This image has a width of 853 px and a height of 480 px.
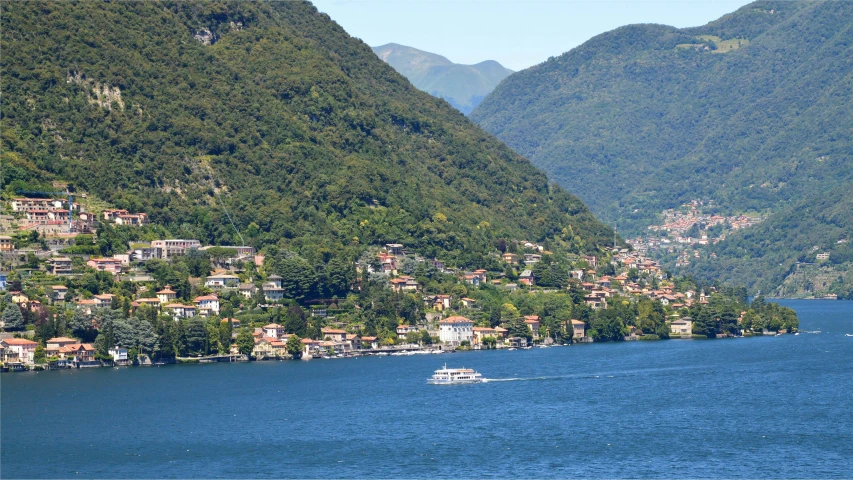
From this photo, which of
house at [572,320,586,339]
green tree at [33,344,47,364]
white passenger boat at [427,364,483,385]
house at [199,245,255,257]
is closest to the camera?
white passenger boat at [427,364,483,385]

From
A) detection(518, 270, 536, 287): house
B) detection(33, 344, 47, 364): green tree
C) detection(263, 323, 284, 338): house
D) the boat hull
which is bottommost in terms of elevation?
the boat hull

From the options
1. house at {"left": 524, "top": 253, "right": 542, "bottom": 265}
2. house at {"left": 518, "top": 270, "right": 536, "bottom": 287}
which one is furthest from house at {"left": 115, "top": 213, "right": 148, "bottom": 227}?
house at {"left": 524, "top": 253, "right": 542, "bottom": 265}

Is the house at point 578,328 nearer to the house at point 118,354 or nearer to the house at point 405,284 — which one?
the house at point 405,284

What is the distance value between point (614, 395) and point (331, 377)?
20.1 metres

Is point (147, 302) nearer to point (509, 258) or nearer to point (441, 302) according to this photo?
point (441, 302)

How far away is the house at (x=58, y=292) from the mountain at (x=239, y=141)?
1999 cm

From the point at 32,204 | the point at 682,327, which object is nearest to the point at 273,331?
the point at 32,204

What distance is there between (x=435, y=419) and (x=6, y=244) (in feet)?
167

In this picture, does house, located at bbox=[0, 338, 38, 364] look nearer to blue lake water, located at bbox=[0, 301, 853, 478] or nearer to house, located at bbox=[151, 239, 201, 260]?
blue lake water, located at bbox=[0, 301, 853, 478]

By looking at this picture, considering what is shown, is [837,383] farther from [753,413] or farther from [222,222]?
[222,222]

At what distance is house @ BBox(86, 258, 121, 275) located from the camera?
117 m

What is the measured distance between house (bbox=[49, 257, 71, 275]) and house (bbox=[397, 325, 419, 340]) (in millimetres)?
27303

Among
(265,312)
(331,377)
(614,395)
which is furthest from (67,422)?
(265,312)

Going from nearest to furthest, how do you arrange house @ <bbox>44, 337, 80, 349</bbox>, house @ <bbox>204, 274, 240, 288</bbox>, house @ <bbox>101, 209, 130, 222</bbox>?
house @ <bbox>44, 337, 80, 349</bbox>
house @ <bbox>204, 274, 240, 288</bbox>
house @ <bbox>101, 209, 130, 222</bbox>
